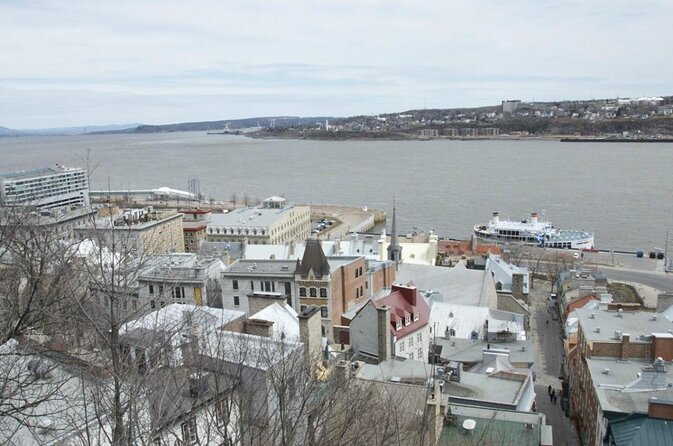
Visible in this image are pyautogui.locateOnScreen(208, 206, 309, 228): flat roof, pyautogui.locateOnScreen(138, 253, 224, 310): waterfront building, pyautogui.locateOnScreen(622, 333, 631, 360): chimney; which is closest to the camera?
pyautogui.locateOnScreen(622, 333, 631, 360): chimney

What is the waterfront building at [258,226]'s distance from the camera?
61.3 metres

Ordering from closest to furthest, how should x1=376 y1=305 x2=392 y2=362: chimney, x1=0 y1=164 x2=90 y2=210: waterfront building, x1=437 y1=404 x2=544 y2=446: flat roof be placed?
x1=437 y1=404 x2=544 y2=446: flat roof, x1=376 y1=305 x2=392 y2=362: chimney, x1=0 y1=164 x2=90 y2=210: waterfront building

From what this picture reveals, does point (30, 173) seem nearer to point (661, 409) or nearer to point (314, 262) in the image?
point (314, 262)

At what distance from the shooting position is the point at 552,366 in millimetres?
30062

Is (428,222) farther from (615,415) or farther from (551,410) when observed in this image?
(615,415)

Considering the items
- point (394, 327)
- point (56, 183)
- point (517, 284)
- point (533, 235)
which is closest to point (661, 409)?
point (394, 327)

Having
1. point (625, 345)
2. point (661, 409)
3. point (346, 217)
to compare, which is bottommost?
point (346, 217)

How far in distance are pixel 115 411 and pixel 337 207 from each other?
298ft

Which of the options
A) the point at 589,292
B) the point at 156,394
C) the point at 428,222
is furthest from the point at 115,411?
the point at 428,222

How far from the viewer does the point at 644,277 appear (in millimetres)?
51625

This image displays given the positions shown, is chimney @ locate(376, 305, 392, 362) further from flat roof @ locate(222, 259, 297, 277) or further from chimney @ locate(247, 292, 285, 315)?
flat roof @ locate(222, 259, 297, 277)

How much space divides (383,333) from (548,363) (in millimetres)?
14366

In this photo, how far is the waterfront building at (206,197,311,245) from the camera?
201ft

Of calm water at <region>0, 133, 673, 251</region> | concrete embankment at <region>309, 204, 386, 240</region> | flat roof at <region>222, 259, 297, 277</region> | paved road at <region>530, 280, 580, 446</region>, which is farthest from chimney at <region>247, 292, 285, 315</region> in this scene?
concrete embankment at <region>309, 204, 386, 240</region>
